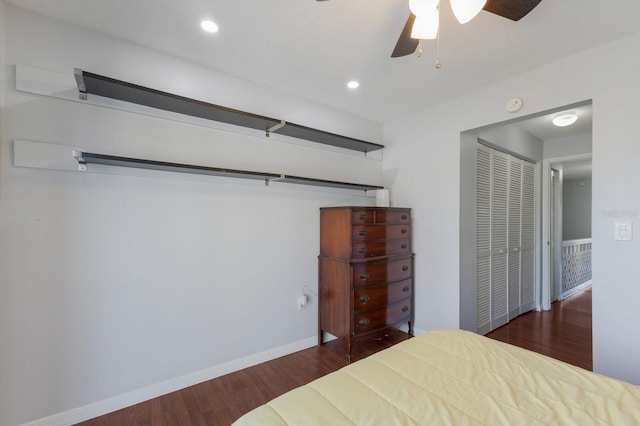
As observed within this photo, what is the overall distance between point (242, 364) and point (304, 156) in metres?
2.00

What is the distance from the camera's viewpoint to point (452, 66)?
2.22m

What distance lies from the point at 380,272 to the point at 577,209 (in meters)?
6.80

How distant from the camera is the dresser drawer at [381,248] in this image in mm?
2633

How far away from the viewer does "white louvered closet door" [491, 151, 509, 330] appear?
3.26 metres

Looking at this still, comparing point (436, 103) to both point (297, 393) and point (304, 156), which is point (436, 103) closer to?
point (304, 156)

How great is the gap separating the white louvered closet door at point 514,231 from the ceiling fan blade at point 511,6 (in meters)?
2.68

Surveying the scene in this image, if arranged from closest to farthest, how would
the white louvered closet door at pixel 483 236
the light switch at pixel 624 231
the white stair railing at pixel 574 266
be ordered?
the light switch at pixel 624 231, the white louvered closet door at pixel 483 236, the white stair railing at pixel 574 266

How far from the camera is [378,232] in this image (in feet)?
9.11

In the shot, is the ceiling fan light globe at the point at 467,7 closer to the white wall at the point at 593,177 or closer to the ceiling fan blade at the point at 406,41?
the ceiling fan blade at the point at 406,41

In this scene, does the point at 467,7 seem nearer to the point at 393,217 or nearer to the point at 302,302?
the point at 393,217

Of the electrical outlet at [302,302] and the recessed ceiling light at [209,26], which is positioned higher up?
the recessed ceiling light at [209,26]

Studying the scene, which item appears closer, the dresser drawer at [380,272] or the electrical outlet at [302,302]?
the dresser drawer at [380,272]

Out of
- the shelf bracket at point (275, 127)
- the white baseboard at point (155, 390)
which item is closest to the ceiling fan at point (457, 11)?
the shelf bracket at point (275, 127)

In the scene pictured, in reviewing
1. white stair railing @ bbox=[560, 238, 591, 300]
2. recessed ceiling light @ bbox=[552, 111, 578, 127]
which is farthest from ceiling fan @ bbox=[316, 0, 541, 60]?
white stair railing @ bbox=[560, 238, 591, 300]
